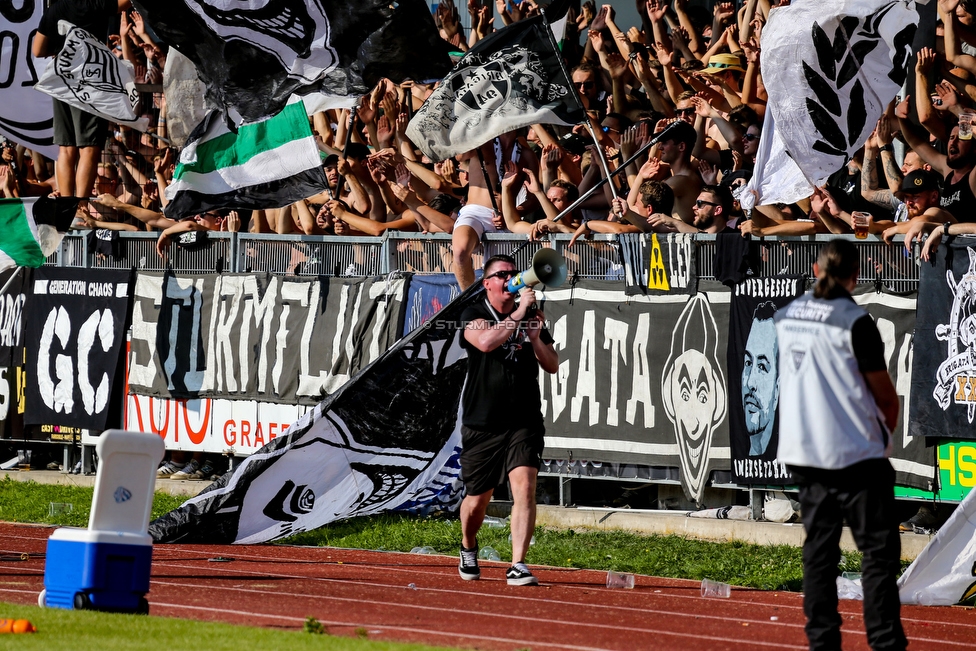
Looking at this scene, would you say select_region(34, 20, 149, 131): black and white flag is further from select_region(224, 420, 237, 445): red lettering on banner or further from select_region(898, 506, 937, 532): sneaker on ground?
select_region(898, 506, 937, 532): sneaker on ground

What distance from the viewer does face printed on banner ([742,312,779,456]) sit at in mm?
12406

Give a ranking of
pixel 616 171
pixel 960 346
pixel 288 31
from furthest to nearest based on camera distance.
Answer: pixel 288 31, pixel 616 171, pixel 960 346

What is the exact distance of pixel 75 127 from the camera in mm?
18000

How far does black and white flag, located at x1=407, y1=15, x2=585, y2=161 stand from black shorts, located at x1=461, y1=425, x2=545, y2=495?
3674 millimetres

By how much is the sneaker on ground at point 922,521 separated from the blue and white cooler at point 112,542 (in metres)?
6.02

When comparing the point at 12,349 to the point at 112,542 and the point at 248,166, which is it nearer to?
the point at 248,166

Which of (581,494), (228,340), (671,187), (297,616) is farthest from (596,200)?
(297,616)

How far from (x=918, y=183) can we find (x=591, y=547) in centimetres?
392

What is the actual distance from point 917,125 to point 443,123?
13.6 ft

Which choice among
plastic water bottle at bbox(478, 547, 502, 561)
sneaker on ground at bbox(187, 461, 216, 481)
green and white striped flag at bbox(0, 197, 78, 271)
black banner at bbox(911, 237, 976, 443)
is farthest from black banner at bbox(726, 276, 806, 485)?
green and white striped flag at bbox(0, 197, 78, 271)

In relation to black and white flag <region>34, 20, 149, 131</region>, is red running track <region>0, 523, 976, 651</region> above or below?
below

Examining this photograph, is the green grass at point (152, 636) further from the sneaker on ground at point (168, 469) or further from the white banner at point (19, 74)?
the white banner at point (19, 74)

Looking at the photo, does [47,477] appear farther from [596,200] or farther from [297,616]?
[297,616]

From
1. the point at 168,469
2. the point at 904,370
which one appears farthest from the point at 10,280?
the point at 904,370
